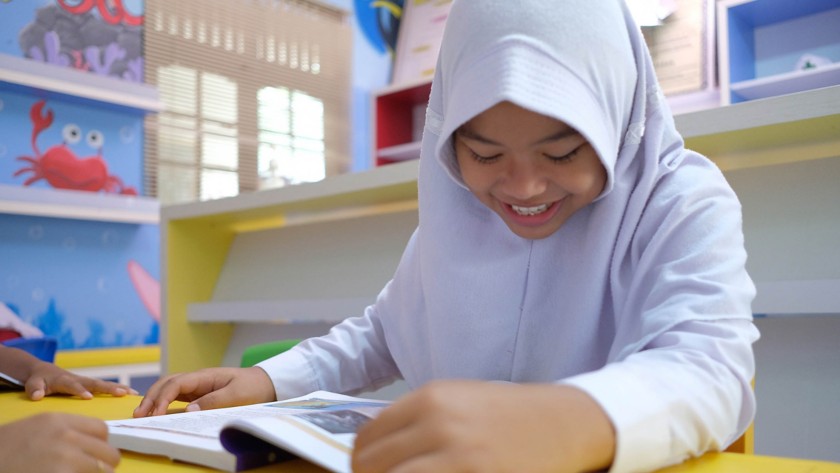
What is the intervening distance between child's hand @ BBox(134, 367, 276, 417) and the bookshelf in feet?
2.48

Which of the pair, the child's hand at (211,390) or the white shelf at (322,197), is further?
the white shelf at (322,197)

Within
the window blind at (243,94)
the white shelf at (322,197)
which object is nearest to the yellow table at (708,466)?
the white shelf at (322,197)

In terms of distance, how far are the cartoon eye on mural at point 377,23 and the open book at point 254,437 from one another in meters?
4.02

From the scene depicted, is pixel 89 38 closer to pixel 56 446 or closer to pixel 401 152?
pixel 401 152

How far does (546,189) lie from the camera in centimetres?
69

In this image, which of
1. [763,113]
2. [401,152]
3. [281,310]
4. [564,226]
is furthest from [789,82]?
[564,226]

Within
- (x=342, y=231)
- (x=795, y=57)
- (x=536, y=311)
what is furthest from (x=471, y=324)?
(x=795, y=57)

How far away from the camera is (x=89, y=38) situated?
3.15 metres

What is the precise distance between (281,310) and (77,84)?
64.0 inches

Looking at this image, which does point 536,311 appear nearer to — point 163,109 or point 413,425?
point 413,425

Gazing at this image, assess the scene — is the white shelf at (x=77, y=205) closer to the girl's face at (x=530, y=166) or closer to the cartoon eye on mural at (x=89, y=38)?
the cartoon eye on mural at (x=89, y=38)

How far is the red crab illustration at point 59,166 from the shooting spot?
9.74 feet

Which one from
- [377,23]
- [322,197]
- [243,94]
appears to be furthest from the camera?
[377,23]

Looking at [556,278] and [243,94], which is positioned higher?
[243,94]
